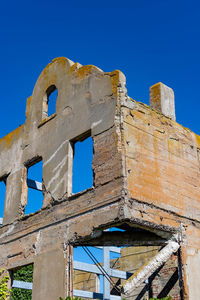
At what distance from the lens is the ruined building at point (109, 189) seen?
9.95 metres

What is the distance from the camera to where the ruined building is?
9.95 m

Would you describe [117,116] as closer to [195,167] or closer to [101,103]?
[101,103]

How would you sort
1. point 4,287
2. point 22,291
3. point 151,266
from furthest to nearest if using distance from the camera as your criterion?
1. point 22,291
2. point 4,287
3. point 151,266

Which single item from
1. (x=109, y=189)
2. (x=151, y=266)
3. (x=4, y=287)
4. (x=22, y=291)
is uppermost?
(x=109, y=189)

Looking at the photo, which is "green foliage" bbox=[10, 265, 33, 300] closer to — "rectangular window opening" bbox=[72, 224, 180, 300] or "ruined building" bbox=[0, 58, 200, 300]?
"rectangular window opening" bbox=[72, 224, 180, 300]

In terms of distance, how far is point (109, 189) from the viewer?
392 inches

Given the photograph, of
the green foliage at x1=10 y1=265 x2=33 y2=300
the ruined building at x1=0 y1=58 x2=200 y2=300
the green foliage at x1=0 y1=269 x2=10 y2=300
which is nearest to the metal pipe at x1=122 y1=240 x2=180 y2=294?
the ruined building at x1=0 y1=58 x2=200 y2=300

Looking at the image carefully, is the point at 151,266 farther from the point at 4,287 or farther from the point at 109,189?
the point at 4,287

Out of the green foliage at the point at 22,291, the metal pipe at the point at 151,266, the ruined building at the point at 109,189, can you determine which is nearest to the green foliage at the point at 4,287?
the ruined building at the point at 109,189

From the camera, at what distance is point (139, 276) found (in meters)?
9.55

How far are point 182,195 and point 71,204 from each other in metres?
2.85

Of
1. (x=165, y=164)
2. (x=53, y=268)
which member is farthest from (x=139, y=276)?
(x=165, y=164)

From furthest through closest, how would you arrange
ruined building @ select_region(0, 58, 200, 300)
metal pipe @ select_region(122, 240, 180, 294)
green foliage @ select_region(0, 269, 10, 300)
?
green foliage @ select_region(0, 269, 10, 300), ruined building @ select_region(0, 58, 200, 300), metal pipe @ select_region(122, 240, 180, 294)

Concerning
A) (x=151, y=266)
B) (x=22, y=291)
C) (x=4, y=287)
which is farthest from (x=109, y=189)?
(x=22, y=291)
